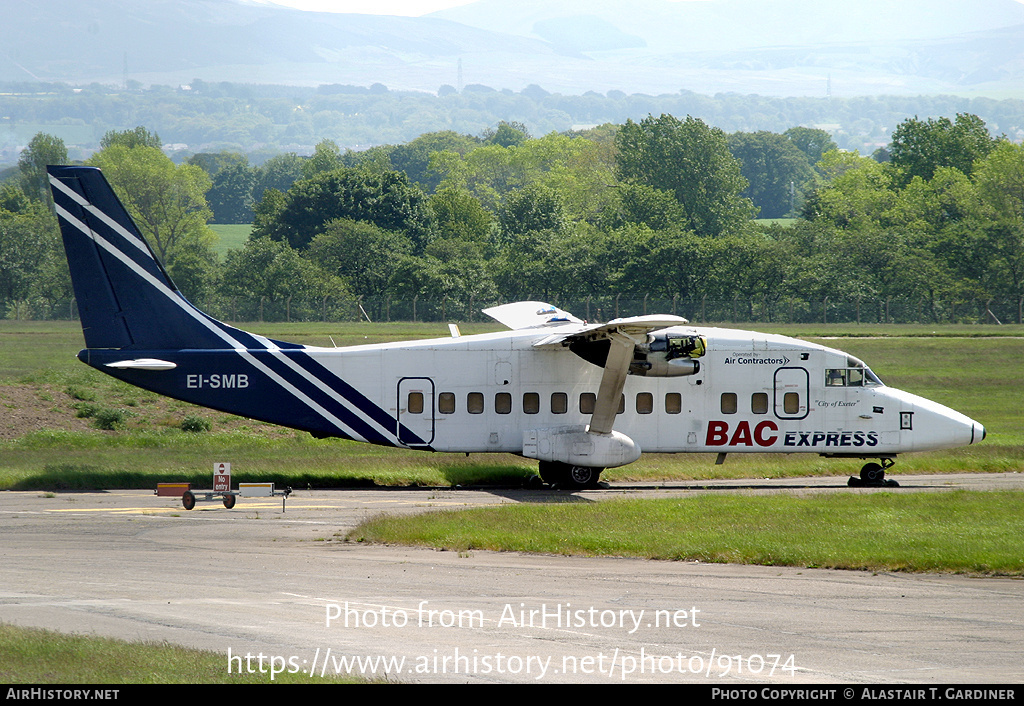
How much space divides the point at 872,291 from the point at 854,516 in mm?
58670

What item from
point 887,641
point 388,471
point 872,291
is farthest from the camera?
point 872,291

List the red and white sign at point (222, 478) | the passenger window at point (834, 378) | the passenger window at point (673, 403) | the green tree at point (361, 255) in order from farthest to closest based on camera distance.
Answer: the green tree at point (361, 255) < the passenger window at point (834, 378) < the passenger window at point (673, 403) < the red and white sign at point (222, 478)

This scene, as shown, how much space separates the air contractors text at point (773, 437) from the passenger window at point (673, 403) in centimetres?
88

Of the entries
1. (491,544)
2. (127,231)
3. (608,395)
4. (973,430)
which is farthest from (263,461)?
(973,430)

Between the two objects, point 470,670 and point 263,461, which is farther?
point 263,461

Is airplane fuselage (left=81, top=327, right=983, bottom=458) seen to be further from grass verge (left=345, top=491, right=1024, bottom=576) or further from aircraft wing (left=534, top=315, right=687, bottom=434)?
grass verge (left=345, top=491, right=1024, bottom=576)

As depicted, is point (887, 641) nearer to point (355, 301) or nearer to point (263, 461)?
point (263, 461)

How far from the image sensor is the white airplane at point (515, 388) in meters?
25.8

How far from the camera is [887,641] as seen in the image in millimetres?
12188

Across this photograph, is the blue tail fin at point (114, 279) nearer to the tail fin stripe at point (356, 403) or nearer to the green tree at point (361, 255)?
the tail fin stripe at point (356, 403)

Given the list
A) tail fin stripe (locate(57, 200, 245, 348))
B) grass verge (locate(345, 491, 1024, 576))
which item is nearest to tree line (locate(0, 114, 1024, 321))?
tail fin stripe (locate(57, 200, 245, 348))

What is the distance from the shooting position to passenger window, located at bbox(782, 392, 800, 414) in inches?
1046

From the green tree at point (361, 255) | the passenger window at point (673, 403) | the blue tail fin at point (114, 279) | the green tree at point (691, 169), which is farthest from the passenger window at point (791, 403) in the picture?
the green tree at point (691, 169)
